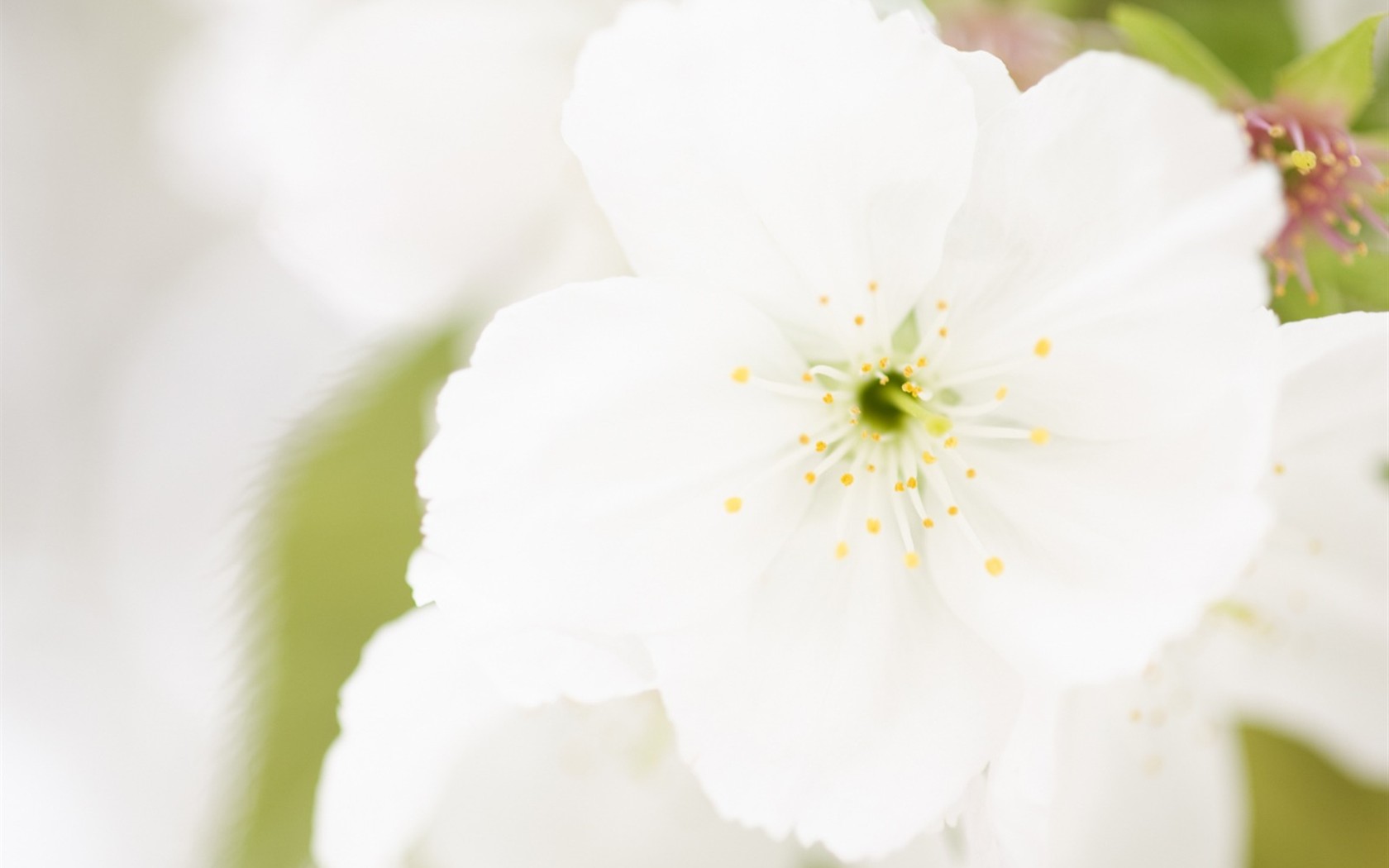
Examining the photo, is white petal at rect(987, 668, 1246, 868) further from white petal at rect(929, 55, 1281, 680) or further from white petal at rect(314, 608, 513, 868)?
white petal at rect(314, 608, 513, 868)

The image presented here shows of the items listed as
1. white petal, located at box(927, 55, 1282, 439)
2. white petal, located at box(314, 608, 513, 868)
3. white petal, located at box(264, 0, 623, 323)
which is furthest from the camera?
white petal, located at box(264, 0, 623, 323)

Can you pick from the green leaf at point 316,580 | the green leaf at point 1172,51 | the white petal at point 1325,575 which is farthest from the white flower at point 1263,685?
the green leaf at point 316,580

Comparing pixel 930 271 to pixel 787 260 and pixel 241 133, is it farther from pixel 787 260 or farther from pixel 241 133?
pixel 241 133

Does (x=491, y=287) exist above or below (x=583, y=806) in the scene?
above

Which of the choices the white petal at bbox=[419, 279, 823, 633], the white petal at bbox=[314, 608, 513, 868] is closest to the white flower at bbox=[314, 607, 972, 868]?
the white petal at bbox=[314, 608, 513, 868]

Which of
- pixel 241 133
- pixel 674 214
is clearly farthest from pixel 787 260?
pixel 241 133

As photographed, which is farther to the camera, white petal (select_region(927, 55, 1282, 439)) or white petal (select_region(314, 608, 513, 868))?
white petal (select_region(314, 608, 513, 868))
